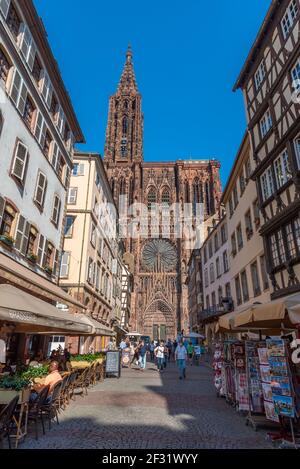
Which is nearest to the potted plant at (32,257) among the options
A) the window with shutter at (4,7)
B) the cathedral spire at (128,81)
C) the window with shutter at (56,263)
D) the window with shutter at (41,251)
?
the window with shutter at (41,251)

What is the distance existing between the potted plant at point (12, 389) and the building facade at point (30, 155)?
139 inches

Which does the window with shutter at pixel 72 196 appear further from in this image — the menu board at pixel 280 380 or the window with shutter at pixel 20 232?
the menu board at pixel 280 380

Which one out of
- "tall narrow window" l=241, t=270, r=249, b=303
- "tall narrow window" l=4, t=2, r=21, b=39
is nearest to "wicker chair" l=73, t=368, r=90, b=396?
"tall narrow window" l=241, t=270, r=249, b=303

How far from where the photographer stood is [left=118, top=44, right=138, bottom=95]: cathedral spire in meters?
78.7

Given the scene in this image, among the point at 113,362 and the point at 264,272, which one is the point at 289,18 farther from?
the point at 113,362

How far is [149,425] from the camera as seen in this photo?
604 cm

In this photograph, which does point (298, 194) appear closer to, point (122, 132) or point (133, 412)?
point (133, 412)

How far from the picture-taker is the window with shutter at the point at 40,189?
1330 centimetres

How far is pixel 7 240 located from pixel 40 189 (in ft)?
13.1

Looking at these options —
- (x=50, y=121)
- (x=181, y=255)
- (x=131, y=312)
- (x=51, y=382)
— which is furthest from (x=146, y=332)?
(x=51, y=382)

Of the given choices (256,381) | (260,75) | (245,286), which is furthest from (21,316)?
(260,75)

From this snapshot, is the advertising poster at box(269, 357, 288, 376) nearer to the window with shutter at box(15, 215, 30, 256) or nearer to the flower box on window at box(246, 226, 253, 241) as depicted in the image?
the window with shutter at box(15, 215, 30, 256)
